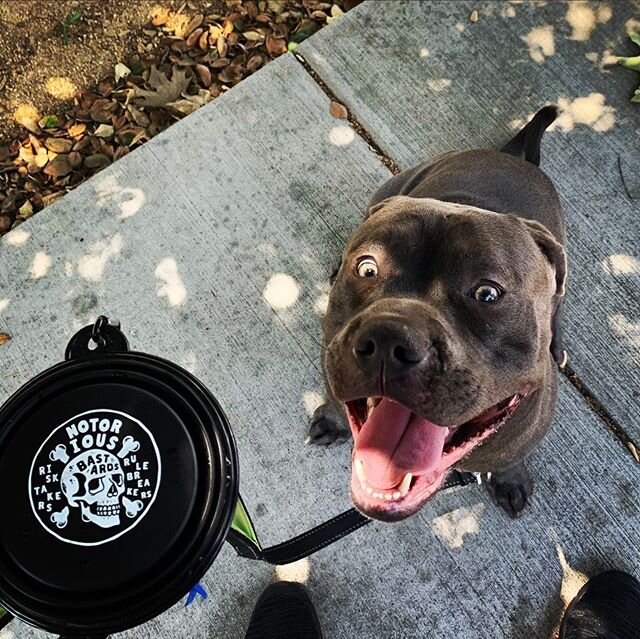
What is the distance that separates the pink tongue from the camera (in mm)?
2338

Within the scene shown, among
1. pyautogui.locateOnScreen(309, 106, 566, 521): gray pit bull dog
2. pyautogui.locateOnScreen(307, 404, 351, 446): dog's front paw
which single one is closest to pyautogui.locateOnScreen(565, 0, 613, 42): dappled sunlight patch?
pyautogui.locateOnScreen(309, 106, 566, 521): gray pit bull dog

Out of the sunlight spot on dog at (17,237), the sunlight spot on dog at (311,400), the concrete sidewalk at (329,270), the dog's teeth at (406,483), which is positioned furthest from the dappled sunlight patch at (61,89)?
the dog's teeth at (406,483)

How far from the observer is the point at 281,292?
12.6 feet

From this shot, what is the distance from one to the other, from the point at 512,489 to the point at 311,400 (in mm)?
1132

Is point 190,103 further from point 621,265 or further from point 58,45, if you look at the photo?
point 621,265

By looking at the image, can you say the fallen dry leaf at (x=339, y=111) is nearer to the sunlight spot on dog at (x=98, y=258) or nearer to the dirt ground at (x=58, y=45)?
the dirt ground at (x=58, y=45)

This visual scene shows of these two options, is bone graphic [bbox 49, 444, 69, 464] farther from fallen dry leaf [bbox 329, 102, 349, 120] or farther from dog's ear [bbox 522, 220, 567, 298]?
fallen dry leaf [bbox 329, 102, 349, 120]

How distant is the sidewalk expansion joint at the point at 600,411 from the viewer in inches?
137

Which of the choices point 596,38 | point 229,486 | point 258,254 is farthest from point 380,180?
point 229,486

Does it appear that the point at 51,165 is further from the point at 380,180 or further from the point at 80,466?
the point at 80,466

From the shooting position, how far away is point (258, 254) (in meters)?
3.93

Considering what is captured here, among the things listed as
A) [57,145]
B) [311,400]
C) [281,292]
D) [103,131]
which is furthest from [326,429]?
[57,145]

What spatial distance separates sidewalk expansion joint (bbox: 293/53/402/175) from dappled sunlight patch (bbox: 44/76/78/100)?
1.54m

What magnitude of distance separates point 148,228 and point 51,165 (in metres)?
0.89
